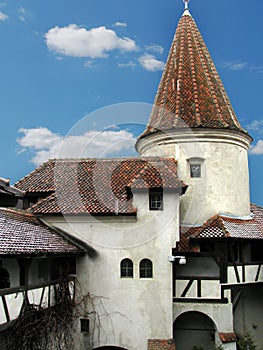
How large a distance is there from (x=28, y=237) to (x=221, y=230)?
6935mm

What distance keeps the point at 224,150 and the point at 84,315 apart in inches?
342

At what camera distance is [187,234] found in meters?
16.6

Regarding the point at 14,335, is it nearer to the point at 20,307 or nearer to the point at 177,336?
the point at 20,307

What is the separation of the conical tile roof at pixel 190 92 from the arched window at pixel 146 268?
19.0ft

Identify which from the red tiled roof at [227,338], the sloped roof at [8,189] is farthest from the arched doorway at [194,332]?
the sloped roof at [8,189]

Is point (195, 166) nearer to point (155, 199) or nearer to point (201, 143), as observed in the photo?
point (201, 143)

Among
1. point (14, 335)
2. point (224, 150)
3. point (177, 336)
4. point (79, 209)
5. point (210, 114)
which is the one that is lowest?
point (177, 336)

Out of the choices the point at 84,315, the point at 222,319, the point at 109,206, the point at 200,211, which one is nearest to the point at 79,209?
the point at 109,206

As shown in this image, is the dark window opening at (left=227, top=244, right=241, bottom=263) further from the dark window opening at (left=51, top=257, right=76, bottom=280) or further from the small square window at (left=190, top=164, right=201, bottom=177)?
the dark window opening at (left=51, top=257, right=76, bottom=280)

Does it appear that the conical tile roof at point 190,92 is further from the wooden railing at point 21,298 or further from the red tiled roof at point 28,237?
the wooden railing at point 21,298

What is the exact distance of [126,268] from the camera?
15688mm

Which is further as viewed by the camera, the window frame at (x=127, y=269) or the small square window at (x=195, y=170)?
the small square window at (x=195, y=170)

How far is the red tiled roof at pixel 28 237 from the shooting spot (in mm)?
11539

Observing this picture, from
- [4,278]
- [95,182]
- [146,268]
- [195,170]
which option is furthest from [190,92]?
[4,278]
